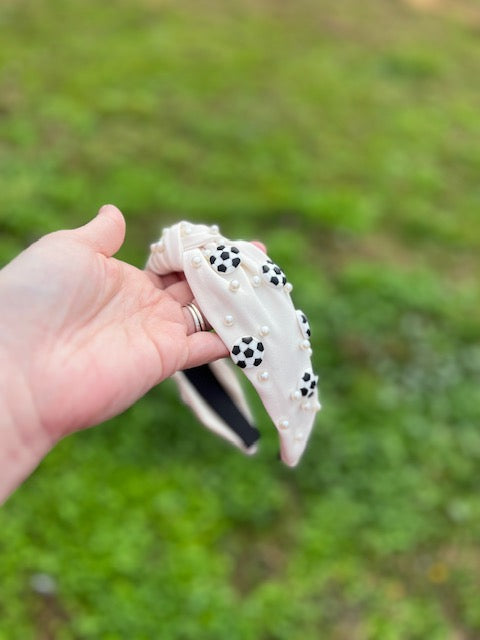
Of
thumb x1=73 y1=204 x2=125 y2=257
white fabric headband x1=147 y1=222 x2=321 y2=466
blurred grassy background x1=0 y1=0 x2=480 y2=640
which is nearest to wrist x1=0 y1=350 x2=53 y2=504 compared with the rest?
thumb x1=73 y1=204 x2=125 y2=257

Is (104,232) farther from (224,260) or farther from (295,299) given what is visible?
(295,299)

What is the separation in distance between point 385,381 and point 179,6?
5.16m

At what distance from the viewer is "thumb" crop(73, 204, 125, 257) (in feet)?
7.20

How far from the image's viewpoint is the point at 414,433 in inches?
145

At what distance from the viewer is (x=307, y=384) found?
2256mm

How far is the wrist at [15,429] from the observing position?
185cm

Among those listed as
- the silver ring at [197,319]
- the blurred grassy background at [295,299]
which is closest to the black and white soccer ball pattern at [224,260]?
the silver ring at [197,319]

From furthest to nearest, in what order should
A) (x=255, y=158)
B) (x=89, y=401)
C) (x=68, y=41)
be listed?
(x=68, y=41)
(x=255, y=158)
(x=89, y=401)

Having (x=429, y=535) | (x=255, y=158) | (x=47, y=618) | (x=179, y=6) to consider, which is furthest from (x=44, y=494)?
(x=179, y=6)

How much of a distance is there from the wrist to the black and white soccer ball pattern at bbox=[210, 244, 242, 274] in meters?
0.71

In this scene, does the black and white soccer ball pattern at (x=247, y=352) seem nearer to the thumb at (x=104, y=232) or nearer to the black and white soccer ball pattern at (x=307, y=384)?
the black and white soccer ball pattern at (x=307, y=384)

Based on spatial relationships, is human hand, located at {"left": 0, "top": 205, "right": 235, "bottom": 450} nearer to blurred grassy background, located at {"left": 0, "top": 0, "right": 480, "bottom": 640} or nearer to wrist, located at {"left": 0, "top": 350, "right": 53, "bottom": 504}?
wrist, located at {"left": 0, "top": 350, "right": 53, "bottom": 504}

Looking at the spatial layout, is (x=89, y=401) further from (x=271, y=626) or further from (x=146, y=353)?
(x=271, y=626)

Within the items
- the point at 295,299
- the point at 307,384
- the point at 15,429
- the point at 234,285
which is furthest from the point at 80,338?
the point at 295,299
